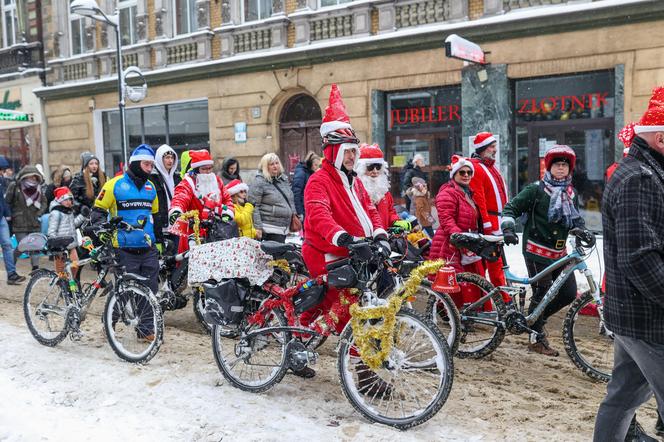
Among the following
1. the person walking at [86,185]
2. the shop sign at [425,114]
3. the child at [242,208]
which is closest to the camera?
the child at [242,208]

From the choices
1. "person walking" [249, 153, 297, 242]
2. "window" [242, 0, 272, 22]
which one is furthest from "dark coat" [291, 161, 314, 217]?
"window" [242, 0, 272, 22]

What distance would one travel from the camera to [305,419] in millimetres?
3953

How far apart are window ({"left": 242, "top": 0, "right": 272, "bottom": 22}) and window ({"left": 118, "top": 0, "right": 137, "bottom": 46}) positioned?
426 cm

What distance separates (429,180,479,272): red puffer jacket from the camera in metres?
5.71

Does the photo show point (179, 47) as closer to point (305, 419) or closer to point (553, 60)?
point (553, 60)

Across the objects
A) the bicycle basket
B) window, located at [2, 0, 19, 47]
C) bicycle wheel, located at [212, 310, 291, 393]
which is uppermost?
window, located at [2, 0, 19, 47]

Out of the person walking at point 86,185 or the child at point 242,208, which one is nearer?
the child at point 242,208

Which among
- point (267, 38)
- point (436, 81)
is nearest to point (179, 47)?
point (267, 38)

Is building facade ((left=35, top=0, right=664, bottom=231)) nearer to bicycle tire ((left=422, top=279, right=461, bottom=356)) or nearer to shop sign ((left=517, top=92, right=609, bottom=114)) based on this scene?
shop sign ((left=517, top=92, right=609, bottom=114))

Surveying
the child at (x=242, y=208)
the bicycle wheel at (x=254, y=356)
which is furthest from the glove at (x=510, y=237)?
the child at (x=242, y=208)

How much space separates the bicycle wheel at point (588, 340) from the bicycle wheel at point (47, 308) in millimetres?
4360

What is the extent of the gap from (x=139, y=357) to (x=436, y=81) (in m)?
9.37

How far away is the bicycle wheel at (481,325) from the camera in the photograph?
5180 mm

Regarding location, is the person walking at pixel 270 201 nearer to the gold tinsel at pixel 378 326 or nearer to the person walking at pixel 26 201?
the gold tinsel at pixel 378 326
